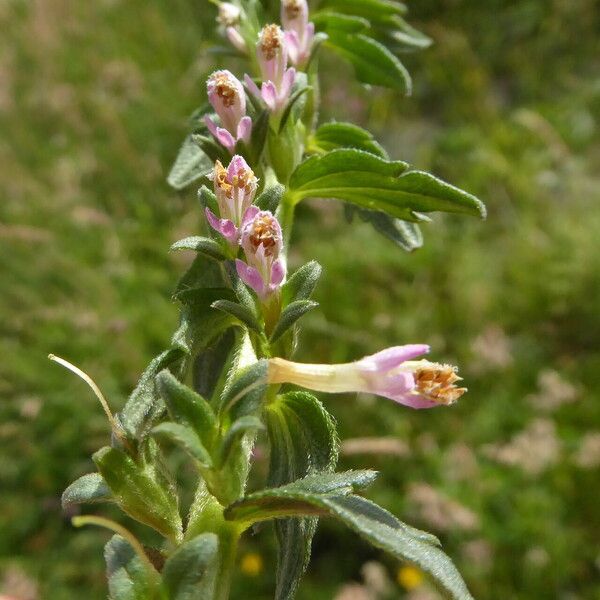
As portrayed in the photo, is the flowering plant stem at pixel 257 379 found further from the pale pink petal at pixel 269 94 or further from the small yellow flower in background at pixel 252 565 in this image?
the small yellow flower in background at pixel 252 565

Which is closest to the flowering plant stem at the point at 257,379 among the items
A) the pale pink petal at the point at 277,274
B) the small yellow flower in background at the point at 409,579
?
the pale pink petal at the point at 277,274

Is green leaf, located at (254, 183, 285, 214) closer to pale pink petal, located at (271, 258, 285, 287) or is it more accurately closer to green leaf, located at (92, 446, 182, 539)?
pale pink petal, located at (271, 258, 285, 287)

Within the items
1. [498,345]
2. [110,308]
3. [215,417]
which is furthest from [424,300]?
[215,417]

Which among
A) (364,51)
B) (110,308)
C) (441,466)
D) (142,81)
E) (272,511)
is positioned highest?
(364,51)

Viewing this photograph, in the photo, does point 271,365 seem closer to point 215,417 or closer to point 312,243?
point 215,417

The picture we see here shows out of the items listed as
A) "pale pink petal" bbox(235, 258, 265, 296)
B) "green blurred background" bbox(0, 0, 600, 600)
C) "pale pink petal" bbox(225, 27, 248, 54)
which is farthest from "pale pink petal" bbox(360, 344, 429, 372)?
"green blurred background" bbox(0, 0, 600, 600)

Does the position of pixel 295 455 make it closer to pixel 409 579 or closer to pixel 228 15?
pixel 228 15
